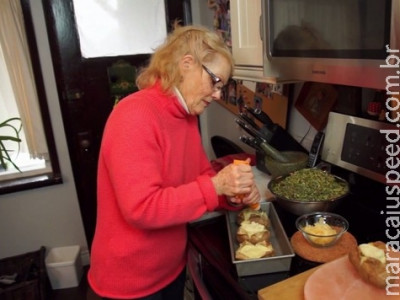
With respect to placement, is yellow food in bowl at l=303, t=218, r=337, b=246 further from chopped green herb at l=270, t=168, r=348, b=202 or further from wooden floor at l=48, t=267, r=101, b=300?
wooden floor at l=48, t=267, r=101, b=300

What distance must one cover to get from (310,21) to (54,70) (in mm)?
1605

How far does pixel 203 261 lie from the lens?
3.34ft

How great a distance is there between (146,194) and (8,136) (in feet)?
5.39

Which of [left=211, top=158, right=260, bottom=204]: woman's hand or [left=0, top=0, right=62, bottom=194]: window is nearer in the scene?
[left=211, top=158, right=260, bottom=204]: woman's hand

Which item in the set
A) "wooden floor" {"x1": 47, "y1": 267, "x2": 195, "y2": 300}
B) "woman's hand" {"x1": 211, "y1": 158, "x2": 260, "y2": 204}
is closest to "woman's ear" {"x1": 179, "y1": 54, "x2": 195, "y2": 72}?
"woman's hand" {"x1": 211, "y1": 158, "x2": 260, "y2": 204}

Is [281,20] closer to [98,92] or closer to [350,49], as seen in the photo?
[350,49]

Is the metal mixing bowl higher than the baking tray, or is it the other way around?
the metal mixing bowl

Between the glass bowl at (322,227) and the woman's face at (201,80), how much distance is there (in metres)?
0.43

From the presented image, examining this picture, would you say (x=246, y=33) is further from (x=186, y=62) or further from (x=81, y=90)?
(x=81, y=90)

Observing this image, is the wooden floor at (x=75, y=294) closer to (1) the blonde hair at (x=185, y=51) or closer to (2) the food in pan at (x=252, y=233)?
(2) the food in pan at (x=252, y=233)

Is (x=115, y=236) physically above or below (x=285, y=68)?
below

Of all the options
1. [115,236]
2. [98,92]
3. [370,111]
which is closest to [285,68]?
[370,111]

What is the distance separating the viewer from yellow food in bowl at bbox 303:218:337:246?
877 mm

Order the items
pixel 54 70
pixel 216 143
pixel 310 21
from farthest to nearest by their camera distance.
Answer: pixel 216 143 → pixel 54 70 → pixel 310 21
